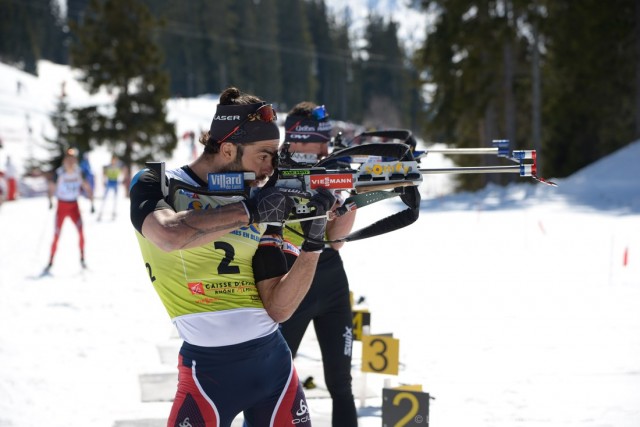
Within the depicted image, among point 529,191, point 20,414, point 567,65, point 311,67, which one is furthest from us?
point 311,67

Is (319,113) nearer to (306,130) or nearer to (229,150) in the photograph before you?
(306,130)

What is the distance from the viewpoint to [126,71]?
144 ft

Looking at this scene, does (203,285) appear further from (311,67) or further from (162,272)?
(311,67)

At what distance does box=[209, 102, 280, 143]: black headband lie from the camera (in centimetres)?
317

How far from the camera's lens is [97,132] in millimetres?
44875

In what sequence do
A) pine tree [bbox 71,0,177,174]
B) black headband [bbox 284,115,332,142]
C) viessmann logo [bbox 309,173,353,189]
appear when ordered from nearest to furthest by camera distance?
viessmann logo [bbox 309,173,353,189], black headband [bbox 284,115,332,142], pine tree [bbox 71,0,177,174]

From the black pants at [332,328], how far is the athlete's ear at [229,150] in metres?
1.82

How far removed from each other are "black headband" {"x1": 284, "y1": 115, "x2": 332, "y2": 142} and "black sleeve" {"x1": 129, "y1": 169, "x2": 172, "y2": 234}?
7.51 feet

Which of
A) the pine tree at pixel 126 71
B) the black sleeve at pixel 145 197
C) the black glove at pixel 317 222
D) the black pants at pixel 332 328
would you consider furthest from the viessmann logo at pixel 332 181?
the pine tree at pixel 126 71

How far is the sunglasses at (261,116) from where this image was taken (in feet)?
10.4

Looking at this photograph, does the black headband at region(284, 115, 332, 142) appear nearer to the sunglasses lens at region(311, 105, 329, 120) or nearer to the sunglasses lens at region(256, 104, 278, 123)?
the sunglasses lens at region(311, 105, 329, 120)

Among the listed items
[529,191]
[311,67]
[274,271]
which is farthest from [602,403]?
[311,67]

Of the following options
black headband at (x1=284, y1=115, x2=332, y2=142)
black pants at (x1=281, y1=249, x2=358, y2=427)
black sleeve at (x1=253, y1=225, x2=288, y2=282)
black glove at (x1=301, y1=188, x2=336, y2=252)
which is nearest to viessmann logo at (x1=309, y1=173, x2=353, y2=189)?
black glove at (x1=301, y1=188, x2=336, y2=252)

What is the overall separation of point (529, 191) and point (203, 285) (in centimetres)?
2442
